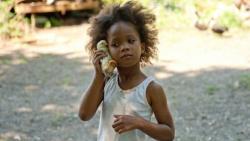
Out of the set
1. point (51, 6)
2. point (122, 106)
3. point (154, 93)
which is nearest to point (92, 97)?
point (122, 106)

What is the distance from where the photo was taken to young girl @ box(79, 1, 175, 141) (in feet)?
6.24

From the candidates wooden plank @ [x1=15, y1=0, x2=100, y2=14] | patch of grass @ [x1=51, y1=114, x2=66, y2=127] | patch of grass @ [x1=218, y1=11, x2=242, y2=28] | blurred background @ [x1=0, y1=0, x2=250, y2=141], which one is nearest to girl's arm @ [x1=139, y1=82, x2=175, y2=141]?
blurred background @ [x1=0, y1=0, x2=250, y2=141]

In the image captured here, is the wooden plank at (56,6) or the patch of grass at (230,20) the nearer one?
the patch of grass at (230,20)

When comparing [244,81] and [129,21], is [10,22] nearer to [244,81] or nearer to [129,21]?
[244,81]

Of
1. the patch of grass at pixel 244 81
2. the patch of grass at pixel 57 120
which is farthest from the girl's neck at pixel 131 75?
the patch of grass at pixel 244 81

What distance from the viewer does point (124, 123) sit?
176 cm

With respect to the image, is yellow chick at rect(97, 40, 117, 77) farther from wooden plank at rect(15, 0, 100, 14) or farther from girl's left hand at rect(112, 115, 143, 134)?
wooden plank at rect(15, 0, 100, 14)

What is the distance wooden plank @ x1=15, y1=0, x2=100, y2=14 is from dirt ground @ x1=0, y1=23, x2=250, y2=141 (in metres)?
0.61

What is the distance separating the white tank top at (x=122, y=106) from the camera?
192 centimetres

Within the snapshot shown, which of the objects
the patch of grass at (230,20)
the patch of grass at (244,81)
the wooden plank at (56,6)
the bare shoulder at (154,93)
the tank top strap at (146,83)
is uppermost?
the tank top strap at (146,83)

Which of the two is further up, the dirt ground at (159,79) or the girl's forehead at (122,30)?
the girl's forehead at (122,30)

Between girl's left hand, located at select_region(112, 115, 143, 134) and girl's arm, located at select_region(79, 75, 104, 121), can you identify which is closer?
girl's left hand, located at select_region(112, 115, 143, 134)

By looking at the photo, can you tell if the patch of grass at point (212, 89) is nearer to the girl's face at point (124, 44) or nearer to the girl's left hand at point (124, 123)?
the girl's face at point (124, 44)

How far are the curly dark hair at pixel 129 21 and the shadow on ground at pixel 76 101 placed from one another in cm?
245
